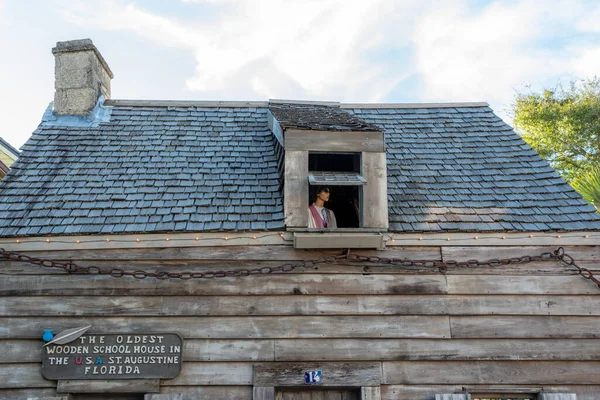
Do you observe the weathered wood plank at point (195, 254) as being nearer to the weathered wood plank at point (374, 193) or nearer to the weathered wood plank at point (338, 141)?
the weathered wood plank at point (374, 193)

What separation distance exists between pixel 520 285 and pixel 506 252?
389 millimetres

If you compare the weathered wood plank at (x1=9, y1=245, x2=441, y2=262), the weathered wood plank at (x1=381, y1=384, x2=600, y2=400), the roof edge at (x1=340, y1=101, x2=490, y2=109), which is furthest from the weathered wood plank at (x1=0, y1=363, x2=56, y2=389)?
the roof edge at (x1=340, y1=101, x2=490, y2=109)

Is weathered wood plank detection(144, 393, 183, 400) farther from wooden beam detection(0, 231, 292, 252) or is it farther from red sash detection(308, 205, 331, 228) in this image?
red sash detection(308, 205, 331, 228)

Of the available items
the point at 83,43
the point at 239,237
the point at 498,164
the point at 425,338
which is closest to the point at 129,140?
the point at 83,43

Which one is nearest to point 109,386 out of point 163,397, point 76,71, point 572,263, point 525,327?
point 163,397

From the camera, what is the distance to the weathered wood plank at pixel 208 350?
16.7 ft

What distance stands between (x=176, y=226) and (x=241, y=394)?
1921 millimetres

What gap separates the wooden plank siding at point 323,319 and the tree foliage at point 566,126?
12.0 m

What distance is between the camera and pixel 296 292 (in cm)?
532

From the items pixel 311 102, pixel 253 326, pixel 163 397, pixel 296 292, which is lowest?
pixel 163 397

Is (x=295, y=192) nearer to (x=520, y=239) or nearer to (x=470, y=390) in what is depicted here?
(x=520, y=239)

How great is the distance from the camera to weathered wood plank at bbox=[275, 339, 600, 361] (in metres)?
5.21

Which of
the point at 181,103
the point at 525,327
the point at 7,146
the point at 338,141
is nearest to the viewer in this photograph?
the point at 525,327

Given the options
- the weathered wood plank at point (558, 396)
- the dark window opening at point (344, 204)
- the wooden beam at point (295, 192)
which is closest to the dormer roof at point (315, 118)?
the wooden beam at point (295, 192)
